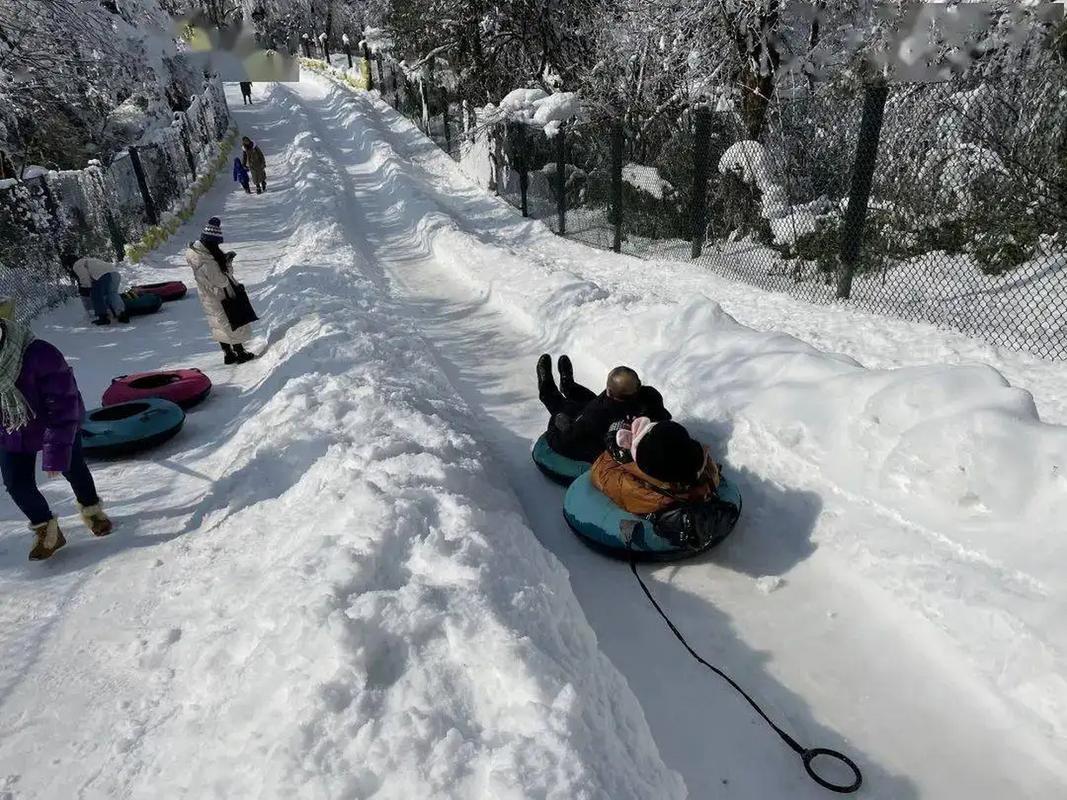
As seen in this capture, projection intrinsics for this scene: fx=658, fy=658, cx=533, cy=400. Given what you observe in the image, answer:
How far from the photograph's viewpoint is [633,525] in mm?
3682

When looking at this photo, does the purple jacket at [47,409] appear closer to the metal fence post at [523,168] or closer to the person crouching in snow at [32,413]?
the person crouching in snow at [32,413]

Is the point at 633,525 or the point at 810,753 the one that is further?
the point at 633,525

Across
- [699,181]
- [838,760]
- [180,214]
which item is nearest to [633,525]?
[838,760]

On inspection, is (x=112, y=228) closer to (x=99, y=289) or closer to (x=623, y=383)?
(x=99, y=289)

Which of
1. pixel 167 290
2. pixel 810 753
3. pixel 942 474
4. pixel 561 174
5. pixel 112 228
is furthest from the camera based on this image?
pixel 561 174

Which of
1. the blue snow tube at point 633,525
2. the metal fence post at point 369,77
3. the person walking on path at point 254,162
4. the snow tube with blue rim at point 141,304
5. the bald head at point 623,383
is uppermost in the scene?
the metal fence post at point 369,77

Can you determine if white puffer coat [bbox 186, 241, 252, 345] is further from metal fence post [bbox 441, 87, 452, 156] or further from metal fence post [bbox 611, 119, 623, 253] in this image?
metal fence post [bbox 441, 87, 452, 156]

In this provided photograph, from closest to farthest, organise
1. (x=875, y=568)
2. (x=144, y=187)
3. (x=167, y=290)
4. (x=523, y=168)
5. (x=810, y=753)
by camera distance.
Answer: (x=810, y=753) < (x=875, y=568) < (x=167, y=290) < (x=144, y=187) < (x=523, y=168)

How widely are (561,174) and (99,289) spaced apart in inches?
307

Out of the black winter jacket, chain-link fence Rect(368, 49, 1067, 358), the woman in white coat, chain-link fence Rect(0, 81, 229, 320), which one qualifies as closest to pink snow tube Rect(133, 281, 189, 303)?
chain-link fence Rect(0, 81, 229, 320)

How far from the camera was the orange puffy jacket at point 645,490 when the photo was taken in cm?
375

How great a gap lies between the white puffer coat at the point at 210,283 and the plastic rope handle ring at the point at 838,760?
22.0ft

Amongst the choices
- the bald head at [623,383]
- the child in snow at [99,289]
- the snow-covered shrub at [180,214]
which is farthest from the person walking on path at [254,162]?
the bald head at [623,383]

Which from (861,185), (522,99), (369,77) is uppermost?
(369,77)
